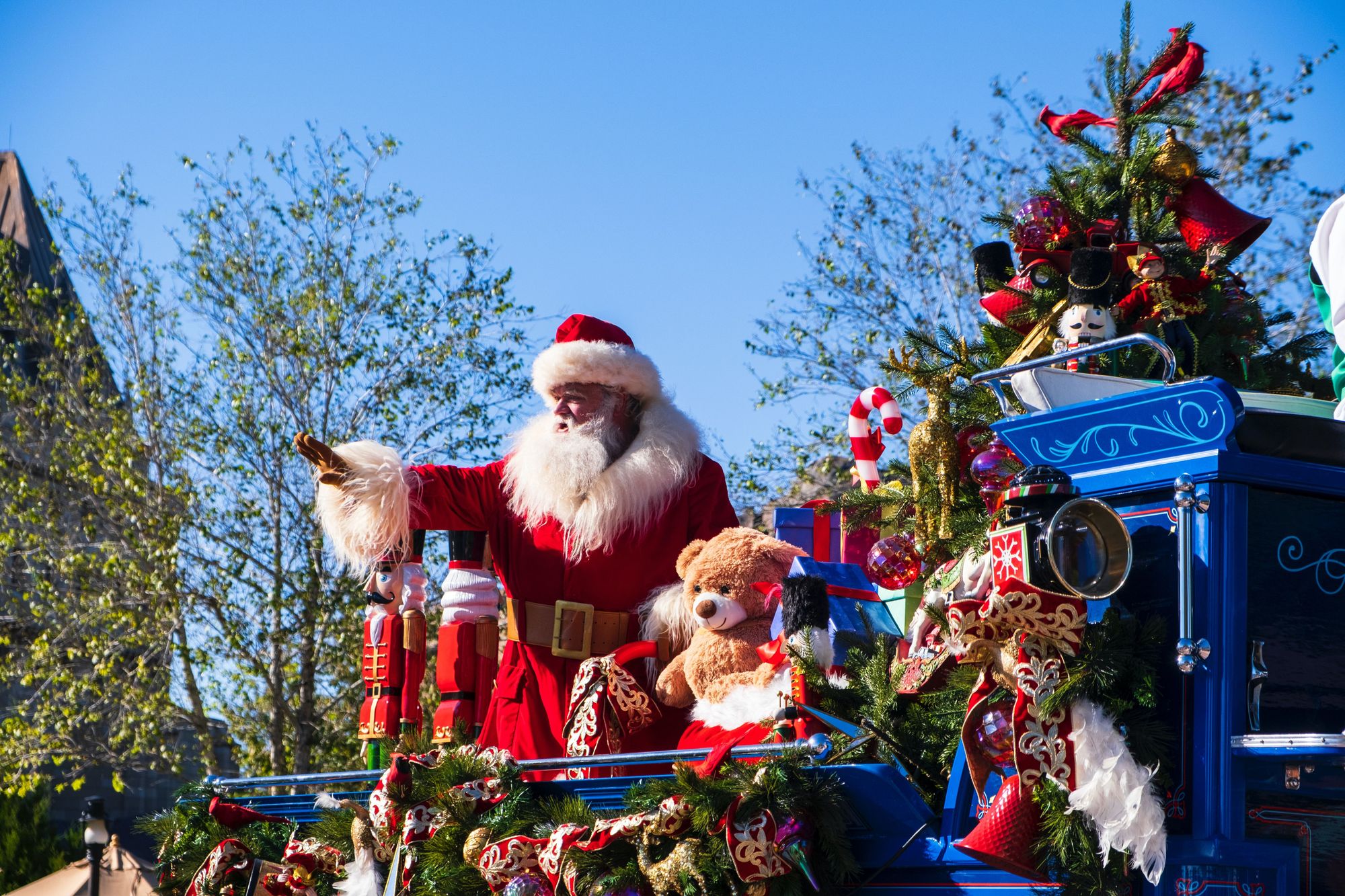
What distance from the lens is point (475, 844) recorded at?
4.06m

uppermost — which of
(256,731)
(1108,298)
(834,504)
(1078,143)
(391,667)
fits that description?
(1078,143)

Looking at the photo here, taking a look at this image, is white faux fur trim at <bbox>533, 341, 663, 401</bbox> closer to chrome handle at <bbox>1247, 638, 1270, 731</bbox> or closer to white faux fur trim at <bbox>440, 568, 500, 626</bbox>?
white faux fur trim at <bbox>440, 568, 500, 626</bbox>

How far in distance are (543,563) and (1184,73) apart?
311cm

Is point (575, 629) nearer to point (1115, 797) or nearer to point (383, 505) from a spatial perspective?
point (383, 505)

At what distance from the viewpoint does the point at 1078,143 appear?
5.52m

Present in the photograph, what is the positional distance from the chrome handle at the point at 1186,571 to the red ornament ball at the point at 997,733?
1.30ft

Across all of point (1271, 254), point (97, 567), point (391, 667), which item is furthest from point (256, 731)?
point (1271, 254)

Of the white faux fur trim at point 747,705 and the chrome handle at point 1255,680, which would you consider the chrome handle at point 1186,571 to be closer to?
the chrome handle at point 1255,680

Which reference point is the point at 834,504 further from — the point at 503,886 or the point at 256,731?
the point at 256,731

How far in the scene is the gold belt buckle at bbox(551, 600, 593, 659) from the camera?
18.1 ft

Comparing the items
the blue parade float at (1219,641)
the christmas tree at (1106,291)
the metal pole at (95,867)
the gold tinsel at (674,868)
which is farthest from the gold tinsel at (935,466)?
the metal pole at (95,867)

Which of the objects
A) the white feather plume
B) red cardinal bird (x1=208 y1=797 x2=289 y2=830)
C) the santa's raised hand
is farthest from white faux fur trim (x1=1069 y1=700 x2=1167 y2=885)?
the santa's raised hand

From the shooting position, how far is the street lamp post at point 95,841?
9180 mm

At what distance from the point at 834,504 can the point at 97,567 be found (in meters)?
9.10
